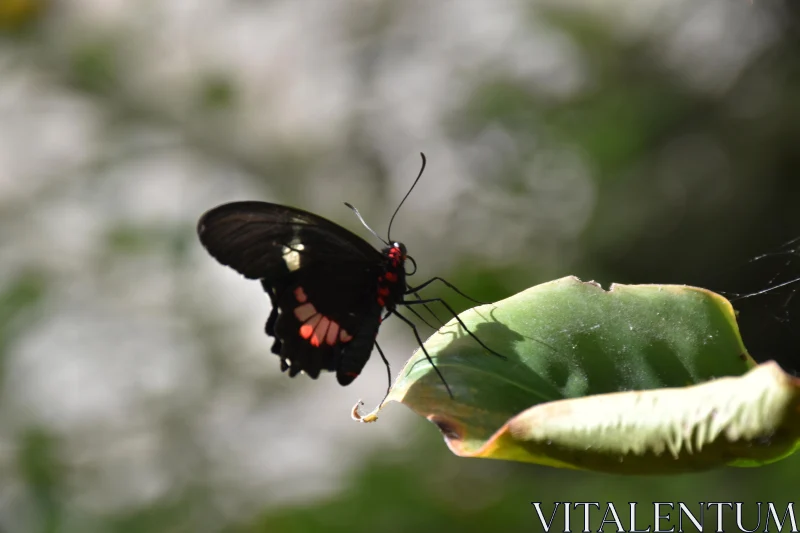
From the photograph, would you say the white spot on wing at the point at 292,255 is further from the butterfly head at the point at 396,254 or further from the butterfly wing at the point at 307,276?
the butterfly head at the point at 396,254

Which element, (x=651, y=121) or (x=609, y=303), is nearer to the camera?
(x=609, y=303)

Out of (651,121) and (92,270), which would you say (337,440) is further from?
(651,121)

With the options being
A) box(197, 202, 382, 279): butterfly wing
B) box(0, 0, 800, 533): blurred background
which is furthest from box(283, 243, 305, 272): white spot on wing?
box(0, 0, 800, 533): blurred background

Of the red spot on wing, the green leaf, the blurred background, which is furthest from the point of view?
the blurred background

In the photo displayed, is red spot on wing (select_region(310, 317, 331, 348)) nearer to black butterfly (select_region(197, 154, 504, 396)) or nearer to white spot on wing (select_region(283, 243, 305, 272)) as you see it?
black butterfly (select_region(197, 154, 504, 396))

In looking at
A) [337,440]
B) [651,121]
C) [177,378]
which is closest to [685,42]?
[651,121]

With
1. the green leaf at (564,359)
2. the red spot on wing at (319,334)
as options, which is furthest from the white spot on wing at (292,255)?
the green leaf at (564,359)
